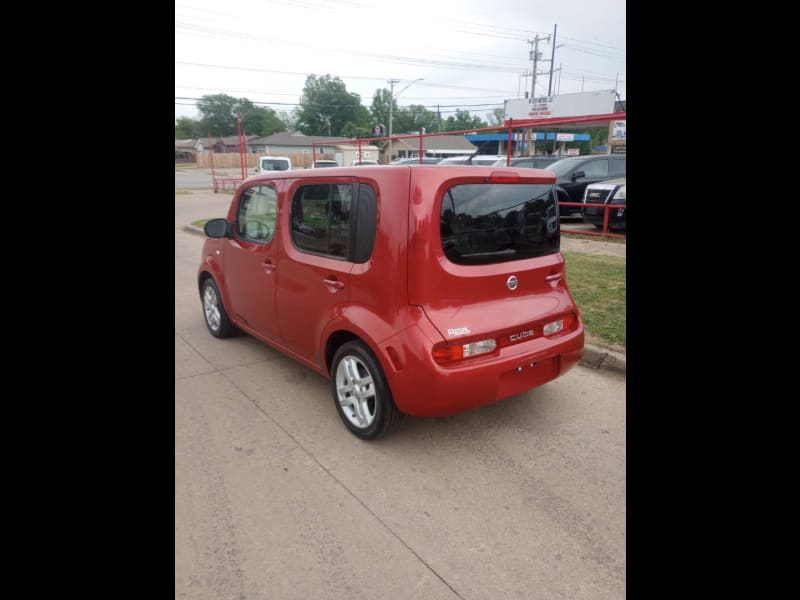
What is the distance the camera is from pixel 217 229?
4570 mm

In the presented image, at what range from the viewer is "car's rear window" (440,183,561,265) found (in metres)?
2.90

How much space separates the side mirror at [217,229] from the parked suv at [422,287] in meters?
0.98

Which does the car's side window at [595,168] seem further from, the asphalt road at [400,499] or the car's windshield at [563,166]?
the asphalt road at [400,499]

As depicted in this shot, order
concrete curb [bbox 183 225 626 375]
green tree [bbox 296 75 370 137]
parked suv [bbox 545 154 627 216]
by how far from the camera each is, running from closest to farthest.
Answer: concrete curb [bbox 183 225 626 375] → parked suv [bbox 545 154 627 216] → green tree [bbox 296 75 370 137]

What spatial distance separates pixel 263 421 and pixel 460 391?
5.07 ft

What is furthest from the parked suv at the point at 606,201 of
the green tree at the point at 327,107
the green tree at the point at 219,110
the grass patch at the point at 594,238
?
the green tree at the point at 219,110

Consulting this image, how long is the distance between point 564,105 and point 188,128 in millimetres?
84228

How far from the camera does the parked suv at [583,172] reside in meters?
Answer: 12.0

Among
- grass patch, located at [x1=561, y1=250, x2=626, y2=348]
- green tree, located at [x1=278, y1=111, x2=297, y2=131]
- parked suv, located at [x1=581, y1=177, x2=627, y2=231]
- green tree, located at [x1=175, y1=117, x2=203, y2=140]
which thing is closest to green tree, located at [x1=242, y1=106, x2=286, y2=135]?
green tree, located at [x1=278, y1=111, x2=297, y2=131]

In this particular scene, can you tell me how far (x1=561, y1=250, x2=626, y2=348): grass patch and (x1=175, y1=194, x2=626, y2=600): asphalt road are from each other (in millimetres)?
780

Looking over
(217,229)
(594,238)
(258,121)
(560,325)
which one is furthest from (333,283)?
(258,121)

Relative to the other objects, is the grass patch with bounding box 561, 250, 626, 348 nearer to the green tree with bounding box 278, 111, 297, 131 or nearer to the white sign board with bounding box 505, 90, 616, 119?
the white sign board with bounding box 505, 90, 616, 119
